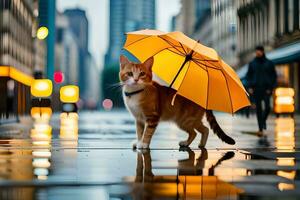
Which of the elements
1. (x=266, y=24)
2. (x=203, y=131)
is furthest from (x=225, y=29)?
(x=203, y=131)

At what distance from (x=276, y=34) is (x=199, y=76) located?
1655 inches

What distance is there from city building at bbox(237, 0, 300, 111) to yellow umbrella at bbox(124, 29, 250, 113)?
29952mm

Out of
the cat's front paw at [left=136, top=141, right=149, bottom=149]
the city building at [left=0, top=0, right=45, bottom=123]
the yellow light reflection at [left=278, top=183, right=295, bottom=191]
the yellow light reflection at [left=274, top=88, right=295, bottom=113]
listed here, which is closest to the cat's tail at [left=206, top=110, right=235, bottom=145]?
the cat's front paw at [left=136, top=141, right=149, bottom=149]

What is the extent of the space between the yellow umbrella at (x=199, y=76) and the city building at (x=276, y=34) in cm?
2995

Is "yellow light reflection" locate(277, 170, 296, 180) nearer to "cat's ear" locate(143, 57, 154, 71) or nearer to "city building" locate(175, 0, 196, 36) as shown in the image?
"cat's ear" locate(143, 57, 154, 71)

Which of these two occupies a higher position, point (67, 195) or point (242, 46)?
point (242, 46)

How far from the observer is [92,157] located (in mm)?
8773

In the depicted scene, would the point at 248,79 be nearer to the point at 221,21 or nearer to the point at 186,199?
the point at 186,199

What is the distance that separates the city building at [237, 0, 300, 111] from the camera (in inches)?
1730

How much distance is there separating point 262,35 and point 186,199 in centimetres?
5376

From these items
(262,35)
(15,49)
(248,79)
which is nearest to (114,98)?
(15,49)

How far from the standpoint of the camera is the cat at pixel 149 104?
372 inches

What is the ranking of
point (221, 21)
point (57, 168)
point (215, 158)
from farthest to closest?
point (221, 21) → point (215, 158) → point (57, 168)

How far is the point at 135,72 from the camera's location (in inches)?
368
